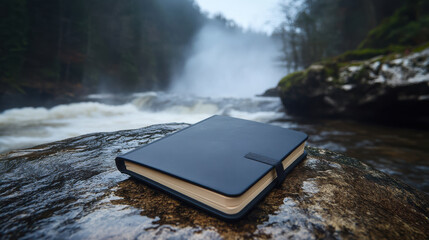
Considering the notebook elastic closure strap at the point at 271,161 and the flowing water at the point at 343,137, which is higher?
the notebook elastic closure strap at the point at 271,161

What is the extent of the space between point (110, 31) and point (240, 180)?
26206 millimetres

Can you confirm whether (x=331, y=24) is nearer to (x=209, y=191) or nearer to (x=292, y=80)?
(x=292, y=80)

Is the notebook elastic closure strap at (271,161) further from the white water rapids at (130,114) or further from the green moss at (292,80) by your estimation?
the green moss at (292,80)

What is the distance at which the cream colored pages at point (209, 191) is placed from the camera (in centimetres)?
52

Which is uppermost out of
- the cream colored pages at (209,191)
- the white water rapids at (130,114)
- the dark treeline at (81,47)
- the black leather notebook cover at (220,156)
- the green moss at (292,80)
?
the dark treeline at (81,47)

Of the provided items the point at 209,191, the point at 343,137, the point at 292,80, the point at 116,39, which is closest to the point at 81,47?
the point at 116,39

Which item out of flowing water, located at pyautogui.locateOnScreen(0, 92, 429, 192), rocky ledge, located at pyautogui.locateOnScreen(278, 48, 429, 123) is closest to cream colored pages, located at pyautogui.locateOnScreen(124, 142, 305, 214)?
flowing water, located at pyautogui.locateOnScreen(0, 92, 429, 192)

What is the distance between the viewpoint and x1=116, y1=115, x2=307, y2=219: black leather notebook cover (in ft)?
1.85

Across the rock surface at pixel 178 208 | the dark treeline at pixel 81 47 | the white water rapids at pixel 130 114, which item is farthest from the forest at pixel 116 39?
the rock surface at pixel 178 208

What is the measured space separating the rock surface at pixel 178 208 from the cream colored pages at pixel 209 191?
0.12 ft

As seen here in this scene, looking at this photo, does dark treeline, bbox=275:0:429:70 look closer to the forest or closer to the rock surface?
the forest

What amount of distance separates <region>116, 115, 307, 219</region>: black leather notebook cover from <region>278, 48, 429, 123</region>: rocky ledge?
4877 millimetres

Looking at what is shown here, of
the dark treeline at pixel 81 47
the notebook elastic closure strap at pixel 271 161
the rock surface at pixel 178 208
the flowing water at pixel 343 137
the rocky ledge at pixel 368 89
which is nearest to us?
the rock surface at pixel 178 208

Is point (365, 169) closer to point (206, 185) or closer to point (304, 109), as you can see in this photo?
point (206, 185)
